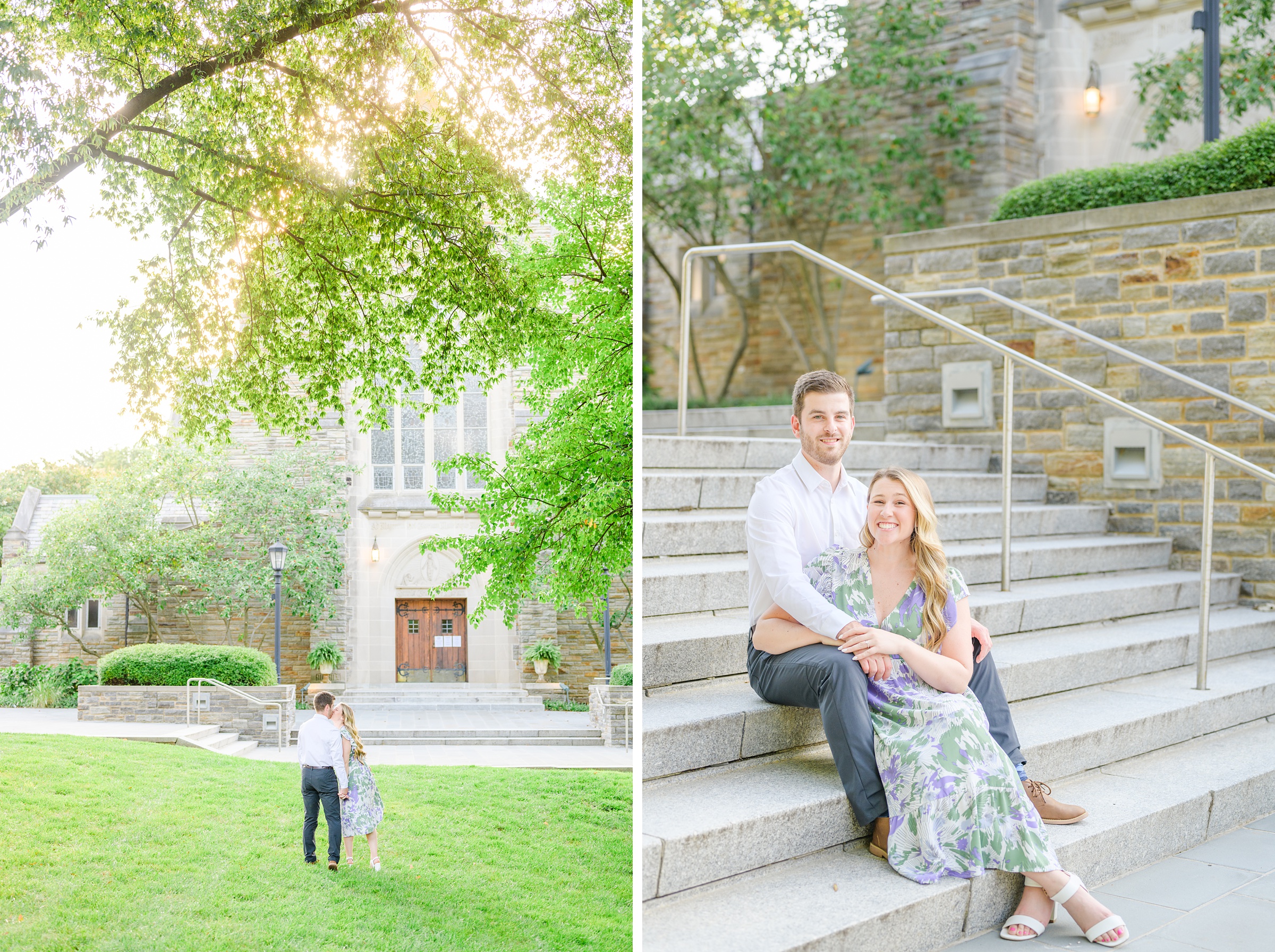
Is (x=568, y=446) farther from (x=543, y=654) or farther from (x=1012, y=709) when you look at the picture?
(x=1012, y=709)

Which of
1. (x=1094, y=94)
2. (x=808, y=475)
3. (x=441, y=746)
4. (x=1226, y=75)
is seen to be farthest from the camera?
(x=1094, y=94)

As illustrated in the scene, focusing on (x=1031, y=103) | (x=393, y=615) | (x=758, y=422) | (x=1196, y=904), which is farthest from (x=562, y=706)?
(x=1031, y=103)

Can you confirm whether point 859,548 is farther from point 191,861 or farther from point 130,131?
point 130,131

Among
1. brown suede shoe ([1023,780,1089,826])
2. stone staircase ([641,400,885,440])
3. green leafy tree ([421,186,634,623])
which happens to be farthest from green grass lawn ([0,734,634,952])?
stone staircase ([641,400,885,440])

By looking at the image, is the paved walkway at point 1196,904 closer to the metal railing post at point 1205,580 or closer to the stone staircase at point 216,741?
the metal railing post at point 1205,580

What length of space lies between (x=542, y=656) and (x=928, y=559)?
→ 110cm

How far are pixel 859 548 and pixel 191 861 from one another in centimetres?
194

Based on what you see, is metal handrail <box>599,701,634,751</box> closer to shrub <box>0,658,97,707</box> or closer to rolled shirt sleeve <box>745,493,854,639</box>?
rolled shirt sleeve <box>745,493,854,639</box>

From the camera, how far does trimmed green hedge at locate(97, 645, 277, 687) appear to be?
2844 mm

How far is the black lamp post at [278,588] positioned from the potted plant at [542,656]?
615mm

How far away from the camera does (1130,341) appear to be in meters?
6.50

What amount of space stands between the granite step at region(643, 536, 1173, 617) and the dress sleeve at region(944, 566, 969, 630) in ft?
2.78

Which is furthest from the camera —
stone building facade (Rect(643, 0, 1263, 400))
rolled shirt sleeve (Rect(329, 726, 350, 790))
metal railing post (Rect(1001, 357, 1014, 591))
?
stone building facade (Rect(643, 0, 1263, 400))

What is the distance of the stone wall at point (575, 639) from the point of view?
9.27ft
